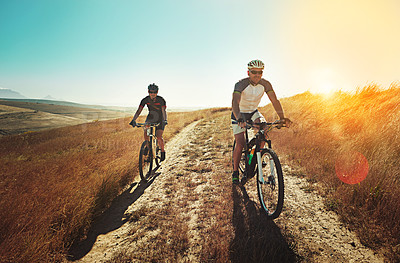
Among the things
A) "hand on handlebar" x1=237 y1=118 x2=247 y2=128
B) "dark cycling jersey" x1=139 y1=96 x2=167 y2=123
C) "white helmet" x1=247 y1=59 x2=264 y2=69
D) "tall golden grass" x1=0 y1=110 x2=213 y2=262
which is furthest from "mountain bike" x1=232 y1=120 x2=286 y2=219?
"dark cycling jersey" x1=139 y1=96 x2=167 y2=123

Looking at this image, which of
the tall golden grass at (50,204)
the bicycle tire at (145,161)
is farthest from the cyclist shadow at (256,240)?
the bicycle tire at (145,161)

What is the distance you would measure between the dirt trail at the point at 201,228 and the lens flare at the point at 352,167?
863 millimetres

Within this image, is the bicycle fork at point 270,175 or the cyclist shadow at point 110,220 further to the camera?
the bicycle fork at point 270,175

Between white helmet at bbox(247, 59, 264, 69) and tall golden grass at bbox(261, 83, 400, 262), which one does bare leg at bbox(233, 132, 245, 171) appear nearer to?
white helmet at bbox(247, 59, 264, 69)

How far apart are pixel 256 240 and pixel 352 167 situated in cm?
335

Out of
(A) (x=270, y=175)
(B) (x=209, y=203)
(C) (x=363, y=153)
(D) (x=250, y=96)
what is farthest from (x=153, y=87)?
(C) (x=363, y=153)

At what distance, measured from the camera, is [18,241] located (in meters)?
2.47

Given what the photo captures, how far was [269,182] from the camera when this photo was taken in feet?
11.0

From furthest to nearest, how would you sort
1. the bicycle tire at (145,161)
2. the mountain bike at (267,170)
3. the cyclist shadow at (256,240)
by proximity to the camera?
the bicycle tire at (145,161) → the mountain bike at (267,170) → the cyclist shadow at (256,240)

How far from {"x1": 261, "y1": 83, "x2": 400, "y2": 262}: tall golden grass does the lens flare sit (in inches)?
4.5

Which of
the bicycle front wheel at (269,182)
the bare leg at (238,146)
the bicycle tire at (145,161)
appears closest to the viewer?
the bicycle front wheel at (269,182)

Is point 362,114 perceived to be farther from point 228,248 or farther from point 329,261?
point 228,248

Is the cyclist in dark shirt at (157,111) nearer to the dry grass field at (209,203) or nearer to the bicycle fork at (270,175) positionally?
the dry grass field at (209,203)

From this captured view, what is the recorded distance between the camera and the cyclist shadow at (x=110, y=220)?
294cm
